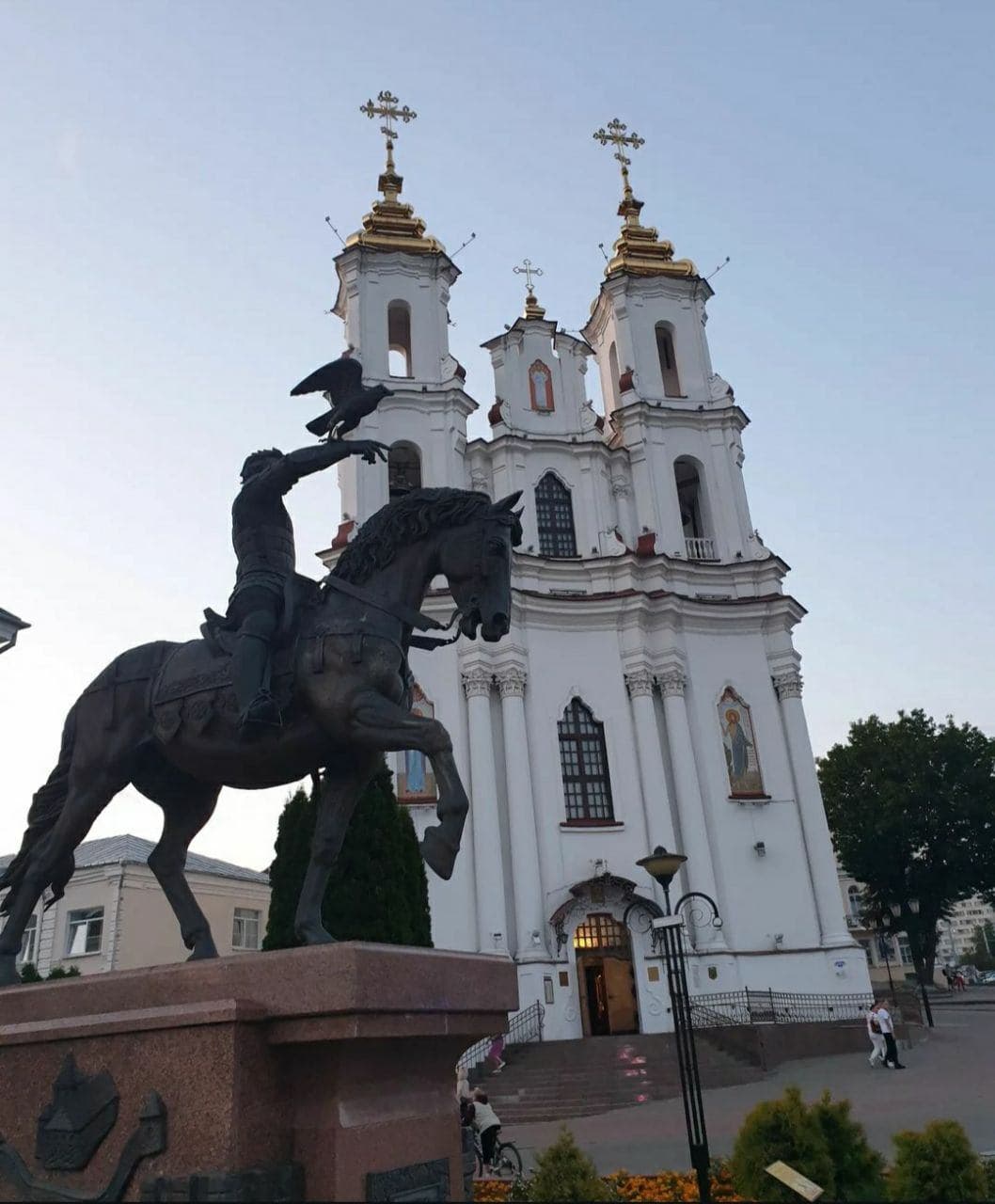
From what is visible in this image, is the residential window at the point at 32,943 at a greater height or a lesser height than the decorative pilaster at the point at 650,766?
lesser

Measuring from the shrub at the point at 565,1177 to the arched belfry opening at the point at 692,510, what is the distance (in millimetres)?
26240

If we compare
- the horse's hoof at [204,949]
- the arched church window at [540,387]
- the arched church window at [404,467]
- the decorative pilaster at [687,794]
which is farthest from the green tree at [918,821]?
the horse's hoof at [204,949]

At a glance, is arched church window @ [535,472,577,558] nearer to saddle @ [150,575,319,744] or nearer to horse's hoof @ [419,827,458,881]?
saddle @ [150,575,319,744]

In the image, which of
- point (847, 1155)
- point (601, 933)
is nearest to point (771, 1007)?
point (601, 933)

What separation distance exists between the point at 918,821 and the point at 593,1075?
82.1 feet

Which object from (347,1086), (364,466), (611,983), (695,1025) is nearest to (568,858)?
(611,983)

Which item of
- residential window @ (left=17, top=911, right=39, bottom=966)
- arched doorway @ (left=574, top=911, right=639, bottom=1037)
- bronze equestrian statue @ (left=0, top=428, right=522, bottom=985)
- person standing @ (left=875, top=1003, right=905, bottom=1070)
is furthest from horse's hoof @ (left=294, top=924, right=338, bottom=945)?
residential window @ (left=17, top=911, right=39, bottom=966)

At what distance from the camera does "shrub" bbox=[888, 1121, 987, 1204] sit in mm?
6172

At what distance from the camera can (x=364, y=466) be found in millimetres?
30031

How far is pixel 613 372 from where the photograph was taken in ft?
117

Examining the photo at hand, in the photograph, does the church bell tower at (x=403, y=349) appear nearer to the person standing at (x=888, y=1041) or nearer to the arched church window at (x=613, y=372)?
the arched church window at (x=613, y=372)

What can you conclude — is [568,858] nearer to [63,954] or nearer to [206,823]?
[63,954]

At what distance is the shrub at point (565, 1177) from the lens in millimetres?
6234

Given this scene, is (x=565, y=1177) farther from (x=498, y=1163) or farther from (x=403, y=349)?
(x=403, y=349)
